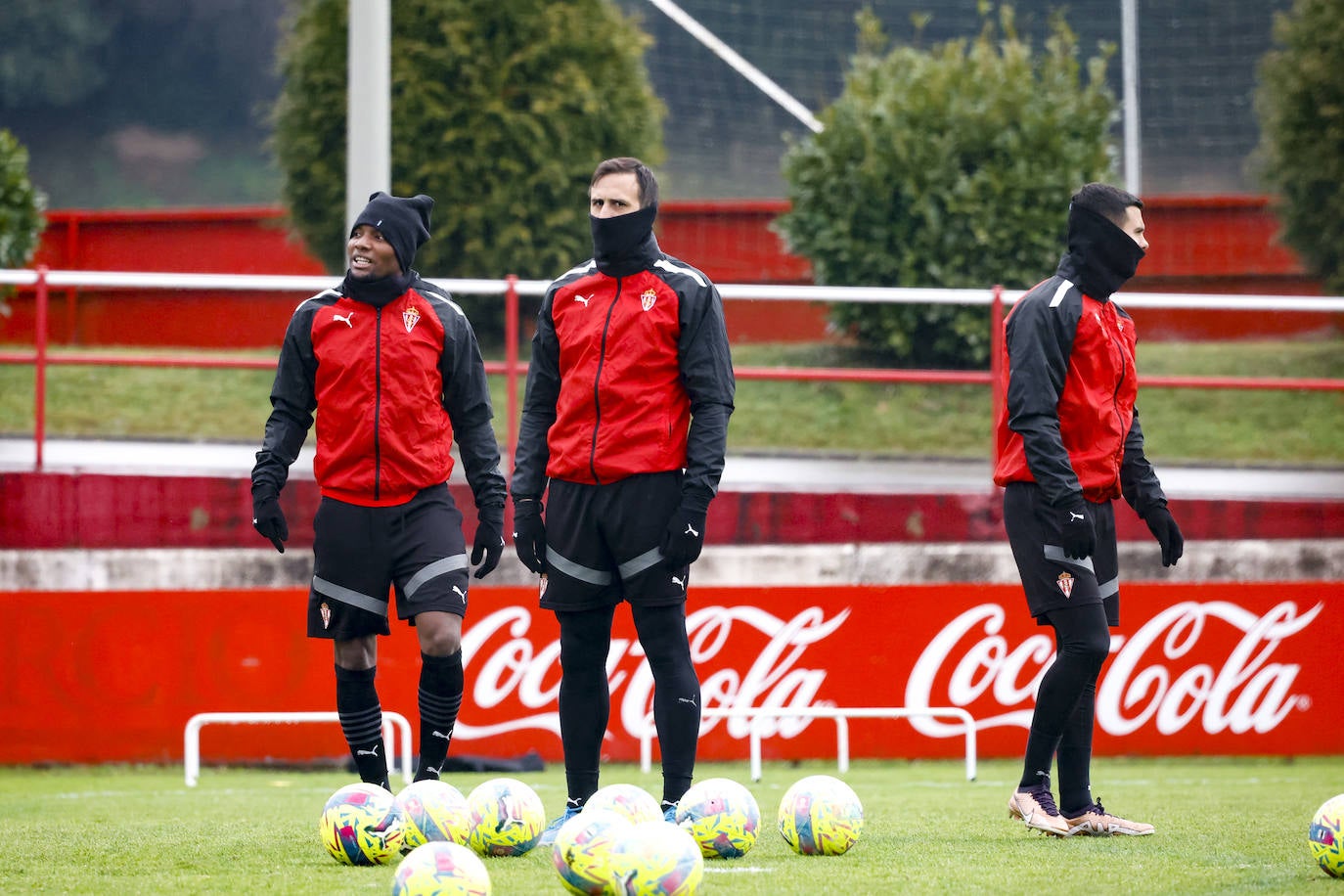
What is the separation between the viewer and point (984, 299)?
1067cm

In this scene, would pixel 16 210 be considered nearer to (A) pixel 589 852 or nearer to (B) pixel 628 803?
(B) pixel 628 803

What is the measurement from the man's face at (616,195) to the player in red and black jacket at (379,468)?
70 cm

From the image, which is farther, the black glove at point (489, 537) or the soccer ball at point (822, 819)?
the black glove at point (489, 537)

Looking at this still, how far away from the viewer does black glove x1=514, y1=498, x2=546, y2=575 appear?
5531 millimetres

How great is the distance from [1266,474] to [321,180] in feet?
29.1

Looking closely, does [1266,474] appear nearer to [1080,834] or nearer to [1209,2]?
[1080,834]

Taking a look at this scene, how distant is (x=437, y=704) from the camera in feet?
19.0

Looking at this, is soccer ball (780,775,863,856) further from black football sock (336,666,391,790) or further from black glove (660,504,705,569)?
black football sock (336,666,391,790)

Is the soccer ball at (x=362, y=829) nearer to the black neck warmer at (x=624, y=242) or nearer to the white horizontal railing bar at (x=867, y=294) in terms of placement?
the black neck warmer at (x=624, y=242)

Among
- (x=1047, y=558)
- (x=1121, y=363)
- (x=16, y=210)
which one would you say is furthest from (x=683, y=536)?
(x=16, y=210)

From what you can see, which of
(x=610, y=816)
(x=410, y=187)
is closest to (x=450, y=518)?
(x=610, y=816)

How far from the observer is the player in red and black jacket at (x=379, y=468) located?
18.7ft

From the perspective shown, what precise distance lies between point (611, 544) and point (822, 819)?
3.37 ft

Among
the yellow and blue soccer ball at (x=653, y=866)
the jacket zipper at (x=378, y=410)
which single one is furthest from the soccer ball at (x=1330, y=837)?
the jacket zipper at (x=378, y=410)
